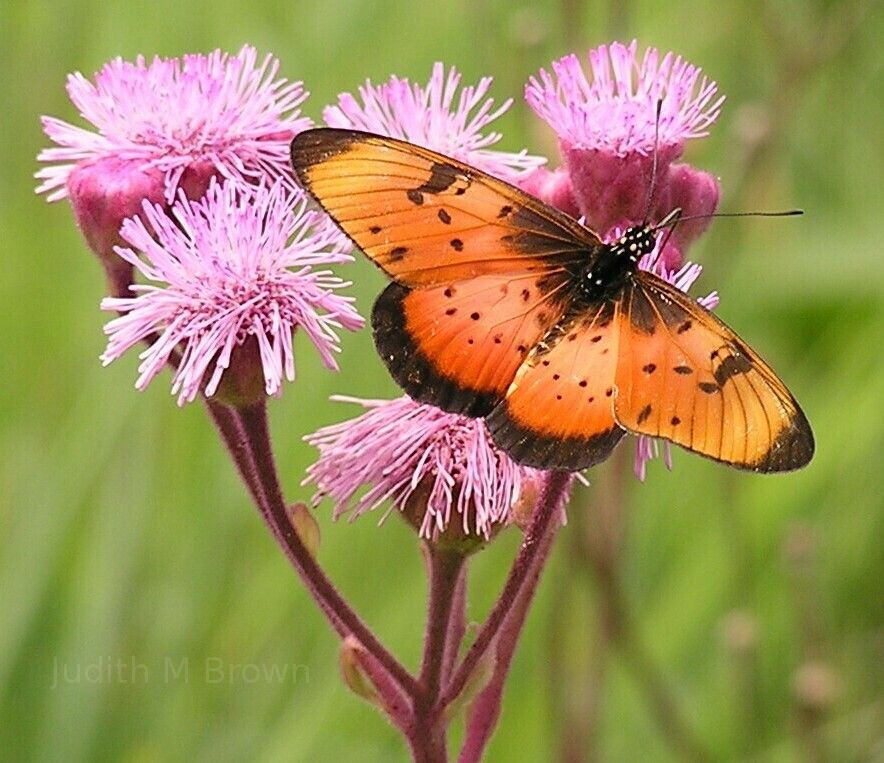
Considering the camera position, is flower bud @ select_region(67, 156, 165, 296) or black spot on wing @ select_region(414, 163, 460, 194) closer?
black spot on wing @ select_region(414, 163, 460, 194)

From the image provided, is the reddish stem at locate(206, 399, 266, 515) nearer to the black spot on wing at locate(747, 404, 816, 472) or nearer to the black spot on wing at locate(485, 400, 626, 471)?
the black spot on wing at locate(485, 400, 626, 471)

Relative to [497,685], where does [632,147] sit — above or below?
above

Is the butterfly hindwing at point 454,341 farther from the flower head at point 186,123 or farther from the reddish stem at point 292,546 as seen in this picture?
the flower head at point 186,123

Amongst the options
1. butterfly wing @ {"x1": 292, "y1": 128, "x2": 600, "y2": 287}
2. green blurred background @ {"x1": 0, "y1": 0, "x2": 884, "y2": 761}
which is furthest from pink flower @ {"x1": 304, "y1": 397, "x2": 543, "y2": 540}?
green blurred background @ {"x1": 0, "y1": 0, "x2": 884, "y2": 761}

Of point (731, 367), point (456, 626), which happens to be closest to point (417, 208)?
point (731, 367)

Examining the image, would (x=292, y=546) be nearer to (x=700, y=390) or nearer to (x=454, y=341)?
(x=454, y=341)

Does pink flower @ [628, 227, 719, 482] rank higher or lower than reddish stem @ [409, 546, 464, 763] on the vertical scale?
higher

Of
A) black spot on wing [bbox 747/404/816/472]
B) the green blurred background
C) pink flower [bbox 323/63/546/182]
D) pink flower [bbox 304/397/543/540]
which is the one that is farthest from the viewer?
the green blurred background

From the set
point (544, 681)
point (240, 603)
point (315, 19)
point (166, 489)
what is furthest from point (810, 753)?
point (315, 19)

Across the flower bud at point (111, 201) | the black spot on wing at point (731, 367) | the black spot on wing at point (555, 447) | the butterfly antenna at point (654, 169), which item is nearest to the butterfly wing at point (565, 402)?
the black spot on wing at point (555, 447)
